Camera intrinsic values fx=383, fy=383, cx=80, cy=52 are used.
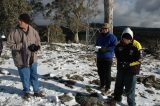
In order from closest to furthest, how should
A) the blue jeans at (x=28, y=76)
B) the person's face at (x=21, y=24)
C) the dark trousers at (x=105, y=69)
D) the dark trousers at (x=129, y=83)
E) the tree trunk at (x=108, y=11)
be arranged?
the dark trousers at (x=129, y=83)
the person's face at (x=21, y=24)
the blue jeans at (x=28, y=76)
the dark trousers at (x=105, y=69)
the tree trunk at (x=108, y=11)

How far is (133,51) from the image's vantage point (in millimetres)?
8070

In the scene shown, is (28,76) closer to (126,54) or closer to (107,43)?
(107,43)

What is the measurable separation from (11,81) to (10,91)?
979 mm

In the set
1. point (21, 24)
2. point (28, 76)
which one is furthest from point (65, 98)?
point (21, 24)

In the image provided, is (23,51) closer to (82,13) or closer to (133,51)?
(133,51)

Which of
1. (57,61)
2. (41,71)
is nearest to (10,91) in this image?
(41,71)

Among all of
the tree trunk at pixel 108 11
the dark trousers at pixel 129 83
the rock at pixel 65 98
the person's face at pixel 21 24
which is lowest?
the rock at pixel 65 98

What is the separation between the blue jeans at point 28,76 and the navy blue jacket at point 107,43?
5.56ft

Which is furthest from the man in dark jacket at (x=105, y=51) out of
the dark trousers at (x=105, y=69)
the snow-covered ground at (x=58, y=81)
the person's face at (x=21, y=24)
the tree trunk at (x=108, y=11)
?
the tree trunk at (x=108, y=11)

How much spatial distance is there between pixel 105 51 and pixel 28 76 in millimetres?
1935

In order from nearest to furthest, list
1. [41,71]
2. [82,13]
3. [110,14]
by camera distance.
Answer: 1. [41,71]
2. [110,14]
3. [82,13]

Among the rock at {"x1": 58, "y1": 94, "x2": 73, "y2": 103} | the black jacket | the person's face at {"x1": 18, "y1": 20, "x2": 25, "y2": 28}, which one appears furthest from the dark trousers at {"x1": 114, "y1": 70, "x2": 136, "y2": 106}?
the person's face at {"x1": 18, "y1": 20, "x2": 25, "y2": 28}

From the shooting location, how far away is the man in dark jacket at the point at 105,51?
9.15 metres

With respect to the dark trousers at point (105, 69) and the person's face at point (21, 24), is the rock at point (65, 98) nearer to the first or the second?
the dark trousers at point (105, 69)
